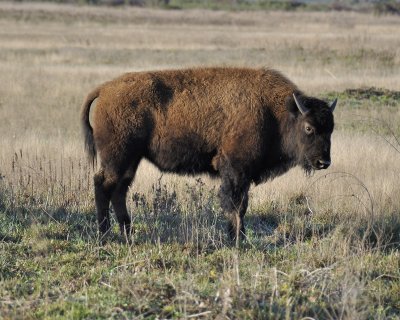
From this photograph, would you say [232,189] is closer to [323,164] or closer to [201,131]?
[201,131]

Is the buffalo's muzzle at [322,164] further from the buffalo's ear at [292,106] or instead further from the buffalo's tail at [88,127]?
the buffalo's tail at [88,127]

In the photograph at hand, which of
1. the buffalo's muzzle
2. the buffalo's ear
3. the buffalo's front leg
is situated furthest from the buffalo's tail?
the buffalo's muzzle

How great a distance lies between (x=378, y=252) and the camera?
24.0ft

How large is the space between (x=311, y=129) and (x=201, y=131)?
1268mm

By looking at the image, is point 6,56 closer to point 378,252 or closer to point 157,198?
point 157,198

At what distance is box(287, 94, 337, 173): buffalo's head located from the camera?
8.66 m

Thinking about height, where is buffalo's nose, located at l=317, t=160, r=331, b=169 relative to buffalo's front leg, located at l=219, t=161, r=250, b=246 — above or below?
above

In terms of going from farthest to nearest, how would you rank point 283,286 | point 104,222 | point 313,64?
point 313,64
point 104,222
point 283,286

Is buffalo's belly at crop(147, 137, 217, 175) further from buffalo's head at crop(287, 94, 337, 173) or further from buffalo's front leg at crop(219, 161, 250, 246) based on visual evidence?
buffalo's head at crop(287, 94, 337, 173)

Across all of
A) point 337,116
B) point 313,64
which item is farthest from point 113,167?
point 313,64

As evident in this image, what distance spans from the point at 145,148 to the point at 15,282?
276 centimetres

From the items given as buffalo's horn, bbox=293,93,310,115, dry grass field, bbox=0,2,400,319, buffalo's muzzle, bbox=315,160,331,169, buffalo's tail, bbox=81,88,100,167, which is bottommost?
dry grass field, bbox=0,2,400,319

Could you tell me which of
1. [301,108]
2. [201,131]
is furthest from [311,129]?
[201,131]

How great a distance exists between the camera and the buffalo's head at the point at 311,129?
8656mm
